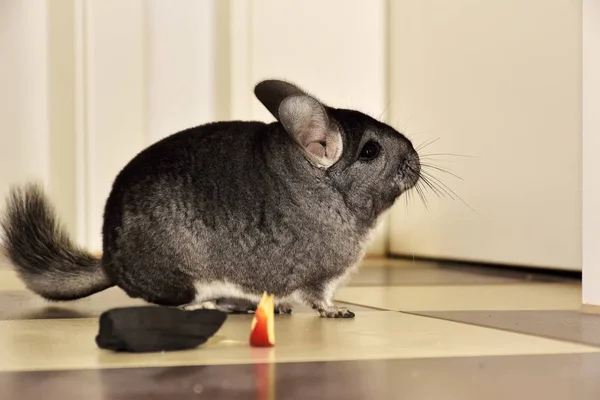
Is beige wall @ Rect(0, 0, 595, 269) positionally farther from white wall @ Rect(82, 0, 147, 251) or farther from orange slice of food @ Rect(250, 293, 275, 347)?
orange slice of food @ Rect(250, 293, 275, 347)

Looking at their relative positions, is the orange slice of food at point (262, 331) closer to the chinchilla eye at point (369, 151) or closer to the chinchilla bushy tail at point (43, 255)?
the chinchilla eye at point (369, 151)

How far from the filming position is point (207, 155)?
1.77 metres

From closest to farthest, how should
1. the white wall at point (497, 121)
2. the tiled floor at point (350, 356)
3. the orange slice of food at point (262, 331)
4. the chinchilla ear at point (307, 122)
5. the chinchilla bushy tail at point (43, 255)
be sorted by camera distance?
the tiled floor at point (350, 356), the orange slice of food at point (262, 331), the chinchilla ear at point (307, 122), the chinchilla bushy tail at point (43, 255), the white wall at point (497, 121)

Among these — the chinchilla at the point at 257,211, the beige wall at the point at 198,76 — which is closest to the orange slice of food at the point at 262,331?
the chinchilla at the point at 257,211

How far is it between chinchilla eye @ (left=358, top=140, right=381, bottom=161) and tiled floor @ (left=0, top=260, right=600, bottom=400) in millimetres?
282

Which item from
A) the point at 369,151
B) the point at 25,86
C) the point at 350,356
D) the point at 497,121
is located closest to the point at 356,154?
the point at 369,151

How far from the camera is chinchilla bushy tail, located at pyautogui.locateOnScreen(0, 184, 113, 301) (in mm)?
1946

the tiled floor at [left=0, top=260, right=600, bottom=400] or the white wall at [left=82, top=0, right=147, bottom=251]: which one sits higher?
the white wall at [left=82, top=0, right=147, bottom=251]

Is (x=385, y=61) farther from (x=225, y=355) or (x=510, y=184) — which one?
(x=225, y=355)

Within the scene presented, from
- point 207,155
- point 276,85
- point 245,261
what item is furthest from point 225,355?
point 276,85

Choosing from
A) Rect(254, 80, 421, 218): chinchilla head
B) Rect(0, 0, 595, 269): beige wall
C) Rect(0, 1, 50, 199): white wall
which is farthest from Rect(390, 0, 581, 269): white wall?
Rect(0, 1, 50, 199): white wall

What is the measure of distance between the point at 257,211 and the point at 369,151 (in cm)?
23

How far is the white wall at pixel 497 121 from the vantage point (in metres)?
2.46

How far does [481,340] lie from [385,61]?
6.71 feet
